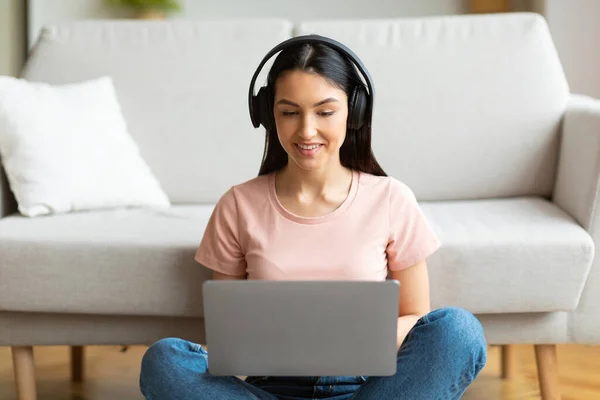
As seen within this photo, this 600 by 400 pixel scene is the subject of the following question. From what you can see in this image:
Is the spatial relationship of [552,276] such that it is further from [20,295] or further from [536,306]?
[20,295]

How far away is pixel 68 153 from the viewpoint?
207 cm

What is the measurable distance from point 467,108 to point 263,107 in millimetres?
963

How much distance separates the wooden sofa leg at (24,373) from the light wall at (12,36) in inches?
89.8

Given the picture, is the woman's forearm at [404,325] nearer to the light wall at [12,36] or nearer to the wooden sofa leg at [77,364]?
the wooden sofa leg at [77,364]

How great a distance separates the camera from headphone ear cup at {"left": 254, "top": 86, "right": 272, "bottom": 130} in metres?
1.41

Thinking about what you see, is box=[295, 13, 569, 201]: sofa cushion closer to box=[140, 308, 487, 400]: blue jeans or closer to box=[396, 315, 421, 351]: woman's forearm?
box=[396, 315, 421, 351]: woman's forearm

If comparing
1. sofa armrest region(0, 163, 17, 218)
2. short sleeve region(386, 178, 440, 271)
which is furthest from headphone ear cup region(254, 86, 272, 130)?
sofa armrest region(0, 163, 17, 218)

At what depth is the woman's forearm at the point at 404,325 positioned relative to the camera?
4.58 ft

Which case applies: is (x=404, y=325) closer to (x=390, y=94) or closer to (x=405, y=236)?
(x=405, y=236)

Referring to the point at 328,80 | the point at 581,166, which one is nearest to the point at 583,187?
the point at 581,166

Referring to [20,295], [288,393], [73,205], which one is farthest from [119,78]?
[288,393]

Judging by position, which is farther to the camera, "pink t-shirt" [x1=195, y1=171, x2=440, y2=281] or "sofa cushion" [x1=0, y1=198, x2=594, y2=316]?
"sofa cushion" [x1=0, y1=198, x2=594, y2=316]

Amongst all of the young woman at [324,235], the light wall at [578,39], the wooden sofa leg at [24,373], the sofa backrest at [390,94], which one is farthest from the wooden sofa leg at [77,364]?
the light wall at [578,39]

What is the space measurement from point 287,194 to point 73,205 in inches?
30.3
